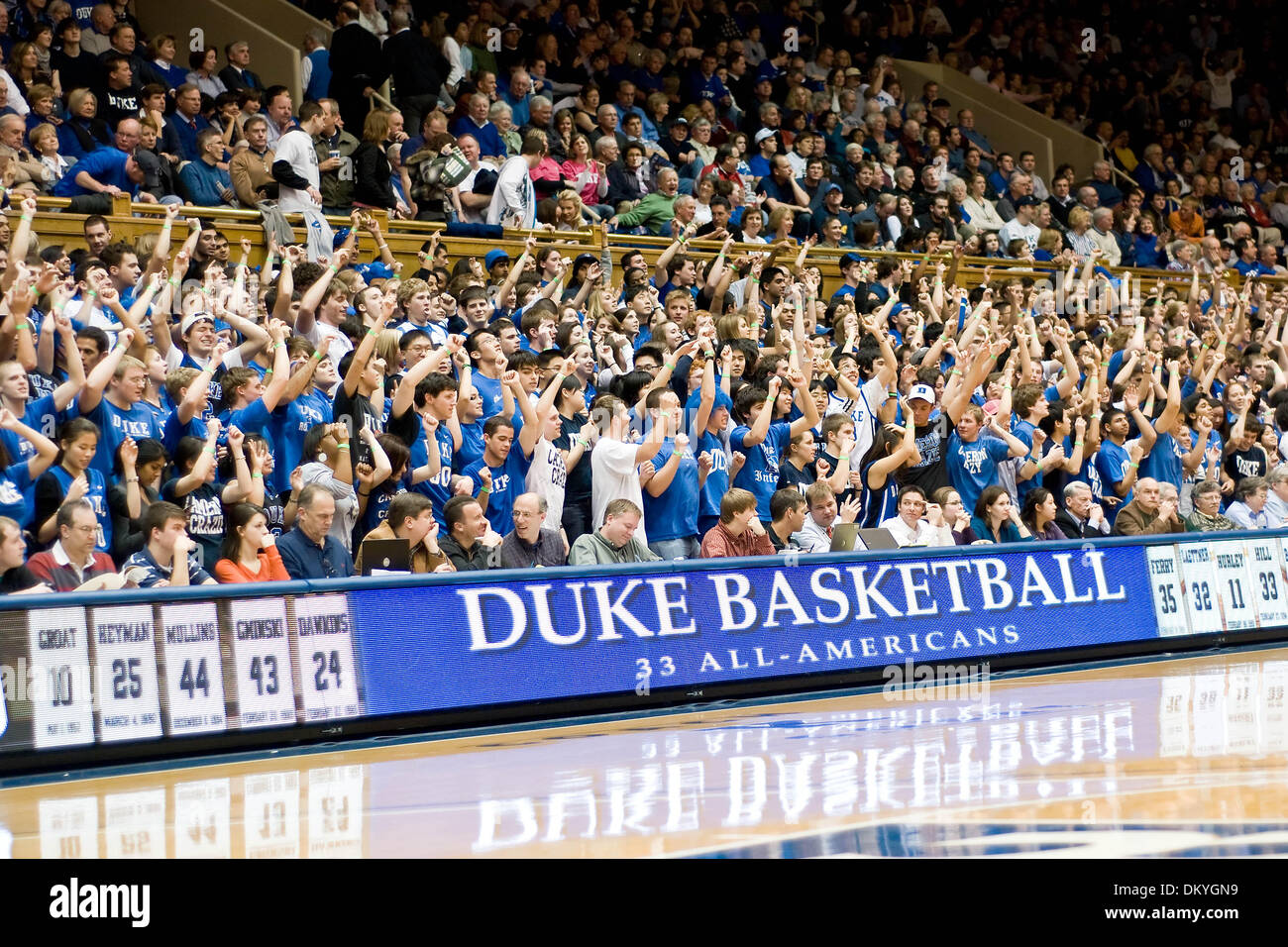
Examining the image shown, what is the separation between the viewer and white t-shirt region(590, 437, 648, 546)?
1160 cm

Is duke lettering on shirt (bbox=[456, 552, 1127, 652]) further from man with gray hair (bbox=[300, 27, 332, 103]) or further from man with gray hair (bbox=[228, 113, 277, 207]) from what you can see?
man with gray hair (bbox=[300, 27, 332, 103])

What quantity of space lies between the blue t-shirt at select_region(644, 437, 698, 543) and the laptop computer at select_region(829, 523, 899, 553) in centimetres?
109

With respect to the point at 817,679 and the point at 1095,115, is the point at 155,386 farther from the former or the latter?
the point at 1095,115

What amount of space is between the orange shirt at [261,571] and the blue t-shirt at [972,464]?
6372mm

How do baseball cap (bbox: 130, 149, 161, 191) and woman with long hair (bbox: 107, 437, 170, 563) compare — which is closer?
woman with long hair (bbox: 107, 437, 170, 563)

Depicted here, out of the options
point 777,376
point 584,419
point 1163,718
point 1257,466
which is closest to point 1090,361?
point 1257,466

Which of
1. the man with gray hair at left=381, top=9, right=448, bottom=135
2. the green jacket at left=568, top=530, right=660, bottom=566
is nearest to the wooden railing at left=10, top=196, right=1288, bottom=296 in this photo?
the man with gray hair at left=381, top=9, right=448, bottom=135

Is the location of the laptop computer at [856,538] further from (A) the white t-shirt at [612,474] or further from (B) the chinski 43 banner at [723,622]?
(A) the white t-shirt at [612,474]

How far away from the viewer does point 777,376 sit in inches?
526

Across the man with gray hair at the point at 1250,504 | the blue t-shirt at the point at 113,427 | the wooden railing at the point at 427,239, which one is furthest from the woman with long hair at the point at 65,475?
the man with gray hair at the point at 1250,504

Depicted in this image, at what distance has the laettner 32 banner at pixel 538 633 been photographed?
8180mm

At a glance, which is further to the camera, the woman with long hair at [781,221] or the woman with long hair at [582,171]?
the woman with long hair at [781,221]

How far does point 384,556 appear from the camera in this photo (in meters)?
9.64

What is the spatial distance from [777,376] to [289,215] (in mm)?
4485
